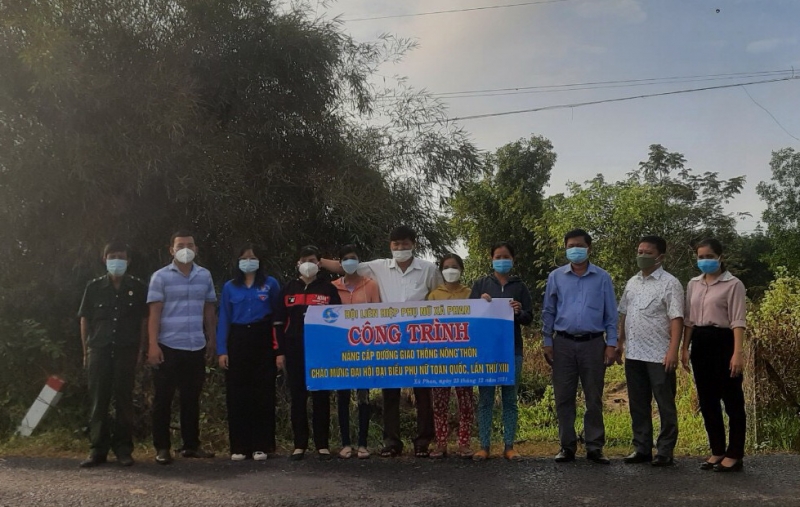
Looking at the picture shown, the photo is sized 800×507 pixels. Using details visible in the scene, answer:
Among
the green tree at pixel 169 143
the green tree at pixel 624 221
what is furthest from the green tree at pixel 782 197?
the green tree at pixel 169 143

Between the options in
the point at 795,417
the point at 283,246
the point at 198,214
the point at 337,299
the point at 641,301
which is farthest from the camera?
the point at 283,246

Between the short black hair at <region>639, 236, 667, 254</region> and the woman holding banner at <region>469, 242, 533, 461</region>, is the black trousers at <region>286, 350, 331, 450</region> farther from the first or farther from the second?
the short black hair at <region>639, 236, 667, 254</region>

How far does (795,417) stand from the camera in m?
7.53

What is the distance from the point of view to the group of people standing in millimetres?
5789

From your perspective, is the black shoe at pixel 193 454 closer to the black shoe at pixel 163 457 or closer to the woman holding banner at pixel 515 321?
the black shoe at pixel 163 457

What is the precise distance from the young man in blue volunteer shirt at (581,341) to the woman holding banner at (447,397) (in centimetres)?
74

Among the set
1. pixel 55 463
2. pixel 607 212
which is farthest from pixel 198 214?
pixel 607 212

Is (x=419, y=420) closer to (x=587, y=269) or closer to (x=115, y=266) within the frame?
(x=587, y=269)

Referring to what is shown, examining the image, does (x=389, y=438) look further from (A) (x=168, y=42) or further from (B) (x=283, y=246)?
(A) (x=168, y=42)

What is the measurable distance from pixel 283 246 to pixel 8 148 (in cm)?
355

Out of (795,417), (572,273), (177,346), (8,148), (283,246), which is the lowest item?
(795,417)

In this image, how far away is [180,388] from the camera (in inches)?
244

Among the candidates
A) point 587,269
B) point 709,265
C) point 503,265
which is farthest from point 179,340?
point 709,265

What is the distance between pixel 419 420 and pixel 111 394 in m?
2.62
